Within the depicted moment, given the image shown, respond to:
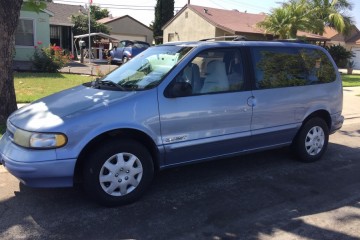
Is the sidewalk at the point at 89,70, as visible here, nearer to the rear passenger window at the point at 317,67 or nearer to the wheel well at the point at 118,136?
the rear passenger window at the point at 317,67

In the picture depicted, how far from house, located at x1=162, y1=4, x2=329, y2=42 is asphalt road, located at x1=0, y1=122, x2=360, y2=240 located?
897 inches

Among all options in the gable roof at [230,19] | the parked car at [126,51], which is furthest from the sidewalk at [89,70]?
the gable roof at [230,19]

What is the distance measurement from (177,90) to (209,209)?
1.36m

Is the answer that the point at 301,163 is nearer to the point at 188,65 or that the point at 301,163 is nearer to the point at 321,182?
the point at 321,182

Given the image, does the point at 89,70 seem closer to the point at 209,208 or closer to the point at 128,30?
the point at 209,208

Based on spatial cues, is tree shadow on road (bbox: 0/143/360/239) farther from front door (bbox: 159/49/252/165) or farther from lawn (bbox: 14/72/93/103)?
lawn (bbox: 14/72/93/103)

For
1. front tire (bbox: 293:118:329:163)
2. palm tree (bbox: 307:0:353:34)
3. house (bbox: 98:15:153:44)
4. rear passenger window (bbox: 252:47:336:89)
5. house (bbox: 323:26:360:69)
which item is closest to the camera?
rear passenger window (bbox: 252:47:336:89)

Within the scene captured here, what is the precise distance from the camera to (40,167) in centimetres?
365

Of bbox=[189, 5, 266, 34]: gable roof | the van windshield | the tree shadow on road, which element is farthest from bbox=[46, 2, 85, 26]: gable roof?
the tree shadow on road

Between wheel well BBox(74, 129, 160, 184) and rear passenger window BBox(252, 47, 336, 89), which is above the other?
rear passenger window BBox(252, 47, 336, 89)

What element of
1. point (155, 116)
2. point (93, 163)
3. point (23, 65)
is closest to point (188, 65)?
point (155, 116)

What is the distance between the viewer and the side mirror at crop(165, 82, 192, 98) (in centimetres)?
427

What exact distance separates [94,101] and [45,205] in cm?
125

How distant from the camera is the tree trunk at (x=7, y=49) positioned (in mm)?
6340
